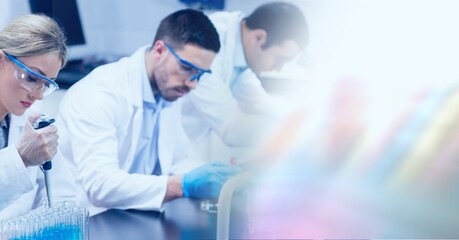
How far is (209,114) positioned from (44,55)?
2.96 feet

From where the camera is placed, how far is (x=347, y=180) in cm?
242

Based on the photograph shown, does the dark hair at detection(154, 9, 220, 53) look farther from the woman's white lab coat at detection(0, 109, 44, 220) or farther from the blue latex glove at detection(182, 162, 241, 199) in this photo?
the woman's white lab coat at detection(0, 109, 44, 220)

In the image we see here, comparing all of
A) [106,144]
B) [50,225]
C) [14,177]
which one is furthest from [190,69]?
[50,225]

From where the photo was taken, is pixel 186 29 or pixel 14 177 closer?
pixel 14 177

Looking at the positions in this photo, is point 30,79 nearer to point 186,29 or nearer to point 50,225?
point 50,225

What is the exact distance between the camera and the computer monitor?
167cm

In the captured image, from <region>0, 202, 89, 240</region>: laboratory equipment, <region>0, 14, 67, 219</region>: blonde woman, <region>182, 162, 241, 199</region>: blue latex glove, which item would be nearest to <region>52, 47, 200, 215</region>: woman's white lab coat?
<region>182, 162, 241, 199</region>: blue latex glove

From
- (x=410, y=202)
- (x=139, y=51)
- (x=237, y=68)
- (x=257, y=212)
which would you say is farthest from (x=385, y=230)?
(x=139, y=51)

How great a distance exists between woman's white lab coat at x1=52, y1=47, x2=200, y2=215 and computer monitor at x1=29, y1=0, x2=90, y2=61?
95 millimetres

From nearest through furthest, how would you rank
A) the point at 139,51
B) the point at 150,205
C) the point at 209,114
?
the point at 150,205 → the point at 139,51 → the point at 209,114

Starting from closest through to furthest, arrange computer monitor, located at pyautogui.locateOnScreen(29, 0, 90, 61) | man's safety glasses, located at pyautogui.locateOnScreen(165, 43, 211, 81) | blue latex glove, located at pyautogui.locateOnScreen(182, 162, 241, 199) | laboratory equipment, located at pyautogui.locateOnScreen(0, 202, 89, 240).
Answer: laboratory equipment, located at pyautogui.locateOnScreen(0, 202, 89, 240) → computer monitor, located at pyautogui.locateOnScreen(29, 0, 90, 61) → blue latex glove, located at pyautogui.locateOnScreen(182, 162, 241, 199) → man's safety glasses, located at pyautogui.locateOnScreen(165, 43, 211, 81)

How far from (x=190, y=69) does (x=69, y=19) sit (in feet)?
1.47

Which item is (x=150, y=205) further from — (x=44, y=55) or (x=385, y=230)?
(x=385, y=230)

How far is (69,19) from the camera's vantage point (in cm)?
178
